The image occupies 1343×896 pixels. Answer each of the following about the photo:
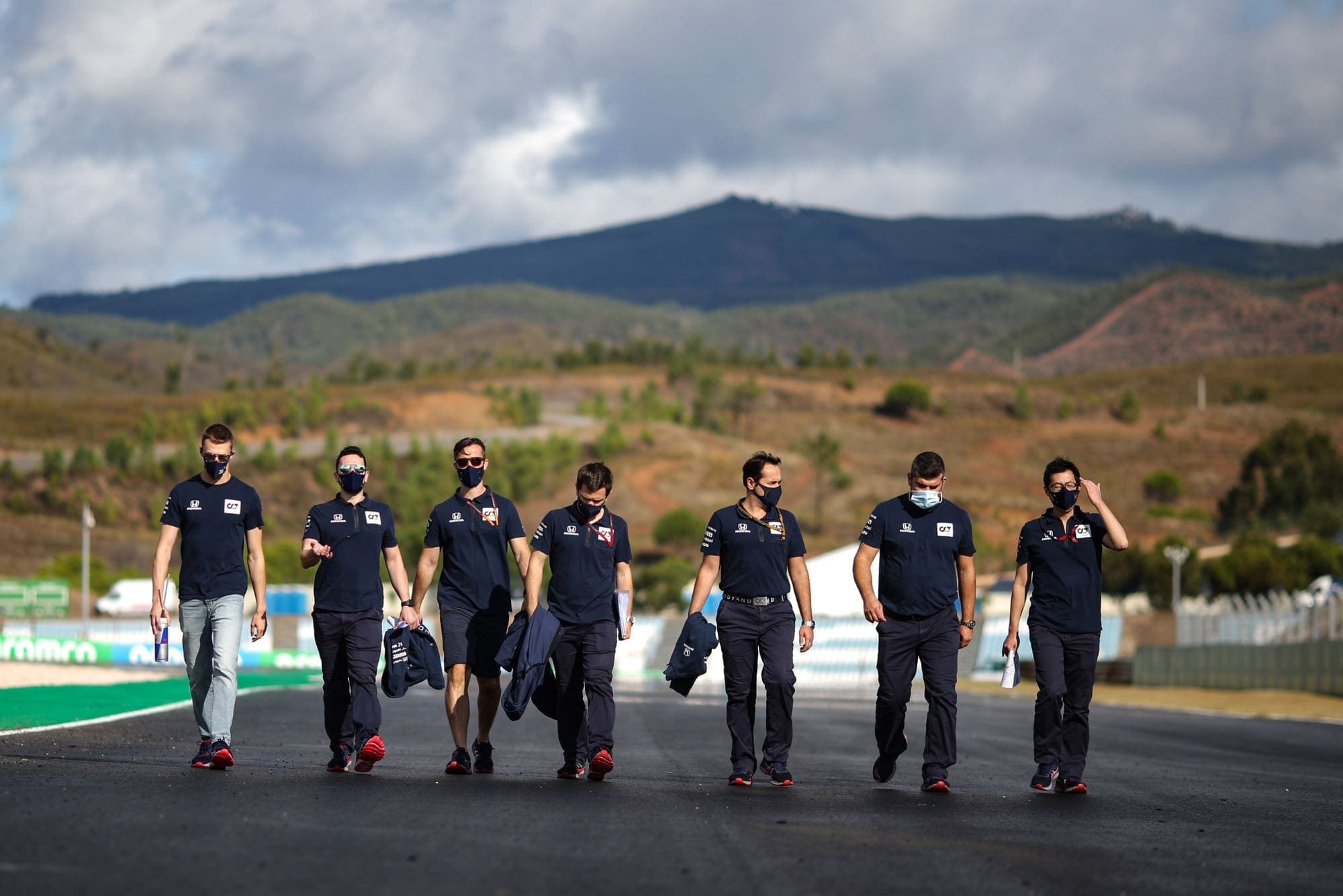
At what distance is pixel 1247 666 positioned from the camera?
41.7 meters

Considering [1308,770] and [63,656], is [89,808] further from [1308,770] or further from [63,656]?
[63,656]

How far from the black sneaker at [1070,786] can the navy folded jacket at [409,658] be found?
4.26 metres

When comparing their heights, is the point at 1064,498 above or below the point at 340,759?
above

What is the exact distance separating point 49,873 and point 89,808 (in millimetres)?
2199

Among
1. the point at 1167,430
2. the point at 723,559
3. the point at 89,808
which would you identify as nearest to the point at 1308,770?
the point at 723,559

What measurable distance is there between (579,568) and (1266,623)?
103ft

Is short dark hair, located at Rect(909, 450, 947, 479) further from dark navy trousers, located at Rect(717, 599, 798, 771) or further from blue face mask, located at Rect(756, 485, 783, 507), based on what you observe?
dark navy trousers, located at Rect(717, 599, 798, 771)

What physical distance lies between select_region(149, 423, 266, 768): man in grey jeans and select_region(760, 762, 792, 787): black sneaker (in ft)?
11.5

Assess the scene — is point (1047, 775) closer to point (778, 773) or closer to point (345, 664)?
point (778, 773)

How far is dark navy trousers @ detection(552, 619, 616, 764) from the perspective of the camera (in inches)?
488

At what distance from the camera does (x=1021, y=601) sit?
1288cm

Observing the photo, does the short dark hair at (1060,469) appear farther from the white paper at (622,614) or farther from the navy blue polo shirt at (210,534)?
the navy blue polo shirt at (210,534)

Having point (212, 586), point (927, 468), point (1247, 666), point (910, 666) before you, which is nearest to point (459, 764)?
Result: point (212, 586)

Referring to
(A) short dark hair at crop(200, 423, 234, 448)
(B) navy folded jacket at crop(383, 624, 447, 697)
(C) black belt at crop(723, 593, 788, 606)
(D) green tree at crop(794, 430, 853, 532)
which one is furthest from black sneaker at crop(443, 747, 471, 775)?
(D) green tree at crop(794, 430, 853, 532)
